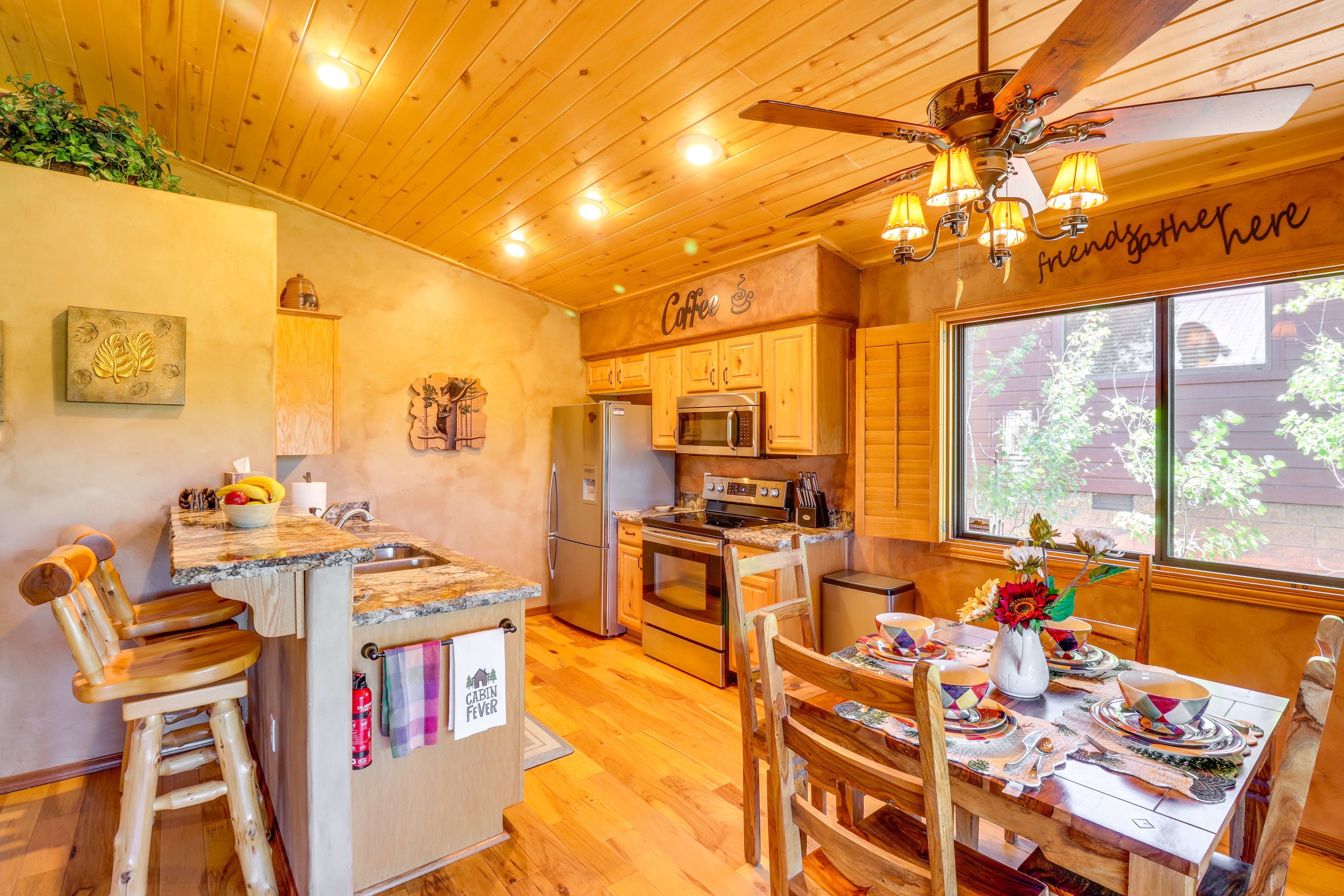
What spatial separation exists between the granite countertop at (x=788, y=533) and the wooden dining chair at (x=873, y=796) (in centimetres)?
180

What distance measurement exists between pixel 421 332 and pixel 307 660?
10.5 ft

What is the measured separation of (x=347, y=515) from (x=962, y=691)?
2.55 meters

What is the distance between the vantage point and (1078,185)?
144cm

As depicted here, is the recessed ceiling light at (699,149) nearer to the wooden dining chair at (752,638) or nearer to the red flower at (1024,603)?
the wooden dining chair at (752,638)

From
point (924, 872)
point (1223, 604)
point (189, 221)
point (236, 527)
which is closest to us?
point (924, 872)

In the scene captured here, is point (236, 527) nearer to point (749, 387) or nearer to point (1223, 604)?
point (749, 387)

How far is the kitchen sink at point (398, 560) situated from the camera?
2.63 m

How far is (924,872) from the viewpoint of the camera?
1.08m

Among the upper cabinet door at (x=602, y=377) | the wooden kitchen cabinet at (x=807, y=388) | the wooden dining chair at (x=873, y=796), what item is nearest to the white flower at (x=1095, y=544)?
the wooden dining chair at (x=873, y=796)

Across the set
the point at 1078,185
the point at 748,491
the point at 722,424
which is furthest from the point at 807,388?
the point at 1078,185

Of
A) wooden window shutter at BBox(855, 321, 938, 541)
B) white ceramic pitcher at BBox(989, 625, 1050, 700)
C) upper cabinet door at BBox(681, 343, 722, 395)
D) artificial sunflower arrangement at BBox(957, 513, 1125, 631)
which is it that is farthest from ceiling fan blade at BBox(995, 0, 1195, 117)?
upper cabinet door at BBox(681, 343, 722, 395)

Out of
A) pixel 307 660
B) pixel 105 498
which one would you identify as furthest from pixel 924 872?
pixel 105 498

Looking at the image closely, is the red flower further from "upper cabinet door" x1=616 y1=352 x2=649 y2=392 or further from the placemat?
"upper cabinet door" x1=616 y1=352 x2=649 y2=392

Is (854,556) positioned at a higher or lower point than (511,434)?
lower
